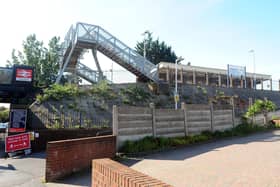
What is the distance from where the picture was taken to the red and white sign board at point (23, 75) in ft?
54.2

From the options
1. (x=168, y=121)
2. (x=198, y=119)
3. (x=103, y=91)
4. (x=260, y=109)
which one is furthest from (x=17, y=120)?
(x=260, y=109)

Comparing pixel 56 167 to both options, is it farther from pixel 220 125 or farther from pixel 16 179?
pixel 220 125

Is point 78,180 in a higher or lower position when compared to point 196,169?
lower

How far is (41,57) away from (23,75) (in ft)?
64.0

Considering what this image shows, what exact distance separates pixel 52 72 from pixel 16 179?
92.7ft

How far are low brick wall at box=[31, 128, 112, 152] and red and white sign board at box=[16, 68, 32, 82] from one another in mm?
5389

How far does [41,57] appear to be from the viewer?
34625 mm

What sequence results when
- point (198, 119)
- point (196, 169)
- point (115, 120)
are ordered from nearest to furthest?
point (196, 169)
point (115, 120)
point (198, 119)

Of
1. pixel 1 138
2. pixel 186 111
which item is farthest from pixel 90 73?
pixel 186 111

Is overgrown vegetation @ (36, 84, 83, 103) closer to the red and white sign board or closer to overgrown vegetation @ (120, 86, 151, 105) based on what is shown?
the red and white sign board

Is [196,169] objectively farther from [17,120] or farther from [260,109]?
[17,120]

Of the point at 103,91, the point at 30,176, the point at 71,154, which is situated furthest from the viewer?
the point at 103,91

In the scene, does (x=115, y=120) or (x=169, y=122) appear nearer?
(x=115, y=120)

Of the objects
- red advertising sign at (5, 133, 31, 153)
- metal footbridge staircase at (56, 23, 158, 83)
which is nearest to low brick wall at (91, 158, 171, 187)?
red advertising sign at (5, 133, 31, 153)
